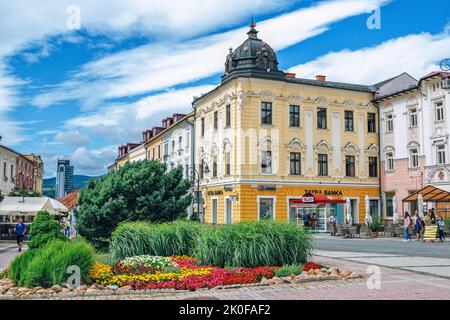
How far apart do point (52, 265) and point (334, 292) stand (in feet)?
19.8

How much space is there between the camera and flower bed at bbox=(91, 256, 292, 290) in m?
10.7

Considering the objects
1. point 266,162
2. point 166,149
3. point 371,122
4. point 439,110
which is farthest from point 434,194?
point 166,149

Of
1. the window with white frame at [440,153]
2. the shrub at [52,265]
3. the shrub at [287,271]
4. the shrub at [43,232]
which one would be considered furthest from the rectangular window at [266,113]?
the shrub at [52,265]

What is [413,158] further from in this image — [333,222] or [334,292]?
[334,292]

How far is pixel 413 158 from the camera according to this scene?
39.3 meters

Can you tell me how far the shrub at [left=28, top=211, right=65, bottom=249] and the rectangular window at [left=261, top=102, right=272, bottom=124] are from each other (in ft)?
87.4

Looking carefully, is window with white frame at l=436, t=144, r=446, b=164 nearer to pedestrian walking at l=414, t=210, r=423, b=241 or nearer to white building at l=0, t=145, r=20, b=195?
pedestrian walking at l=414, t=210, r=423, b=241

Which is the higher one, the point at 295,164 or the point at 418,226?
the point at 295,164

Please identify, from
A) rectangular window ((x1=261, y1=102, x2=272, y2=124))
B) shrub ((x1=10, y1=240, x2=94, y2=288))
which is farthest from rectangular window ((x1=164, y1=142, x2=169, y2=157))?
shrub ((x1=10, y1=240, x2=94, y2=288))

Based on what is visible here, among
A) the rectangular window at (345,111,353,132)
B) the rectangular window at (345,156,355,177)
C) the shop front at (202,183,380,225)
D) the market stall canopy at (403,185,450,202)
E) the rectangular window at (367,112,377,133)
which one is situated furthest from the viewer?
the rectangular window at (367,112,377,133)

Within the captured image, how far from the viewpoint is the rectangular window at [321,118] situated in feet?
139

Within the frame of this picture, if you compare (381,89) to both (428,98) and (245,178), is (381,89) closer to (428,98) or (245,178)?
(428,98)

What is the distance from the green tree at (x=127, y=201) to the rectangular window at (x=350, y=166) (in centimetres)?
2577

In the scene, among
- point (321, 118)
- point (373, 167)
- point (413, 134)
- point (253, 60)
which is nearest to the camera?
point (413, 134)
